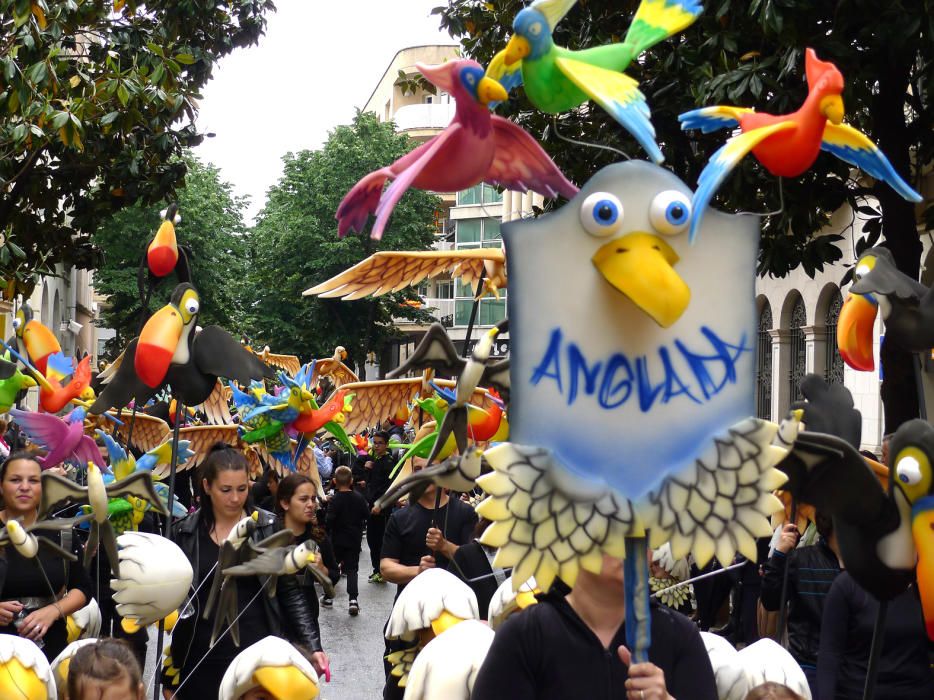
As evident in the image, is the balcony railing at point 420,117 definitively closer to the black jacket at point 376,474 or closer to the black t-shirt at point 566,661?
the black jacket at point 376,474

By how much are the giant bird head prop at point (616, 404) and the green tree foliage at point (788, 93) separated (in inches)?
236

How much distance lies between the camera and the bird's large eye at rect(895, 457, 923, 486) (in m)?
4.12

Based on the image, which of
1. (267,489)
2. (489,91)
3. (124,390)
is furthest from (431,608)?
(267,489)

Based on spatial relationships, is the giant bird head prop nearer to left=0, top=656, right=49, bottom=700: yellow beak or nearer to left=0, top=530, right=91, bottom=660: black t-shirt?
left=0, top=656, right=49, bottom=700: yellow beak

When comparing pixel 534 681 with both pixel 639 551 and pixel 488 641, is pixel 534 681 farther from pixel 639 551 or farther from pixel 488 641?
pixel 488 641

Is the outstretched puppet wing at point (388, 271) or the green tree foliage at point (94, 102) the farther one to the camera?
the green tree foliage at point (94, 102)

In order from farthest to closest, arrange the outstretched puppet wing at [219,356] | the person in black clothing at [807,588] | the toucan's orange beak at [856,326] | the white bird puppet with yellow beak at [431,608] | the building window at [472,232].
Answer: the building window at [472,232] < the outstretched puppet wing at [219,356] < the toucan's orange beak at [856,326] < the person in black clothing at [807,588] < the white bird puppet with yellow beak at [431,608]

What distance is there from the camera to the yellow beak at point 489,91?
3.06 m

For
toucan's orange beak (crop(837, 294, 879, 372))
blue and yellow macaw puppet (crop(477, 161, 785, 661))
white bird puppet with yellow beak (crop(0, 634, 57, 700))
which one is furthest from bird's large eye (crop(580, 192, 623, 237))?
toucan's orange beak (crop(837, 294, 879, 372))

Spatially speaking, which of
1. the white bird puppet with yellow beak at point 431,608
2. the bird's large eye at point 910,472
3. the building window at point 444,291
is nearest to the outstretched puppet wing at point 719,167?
the bird's large eye at point 910,472

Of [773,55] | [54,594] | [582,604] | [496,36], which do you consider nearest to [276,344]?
[496,36]

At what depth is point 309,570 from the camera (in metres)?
5.48

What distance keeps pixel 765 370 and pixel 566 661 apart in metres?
22.4

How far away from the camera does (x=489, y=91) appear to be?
10.0ft
